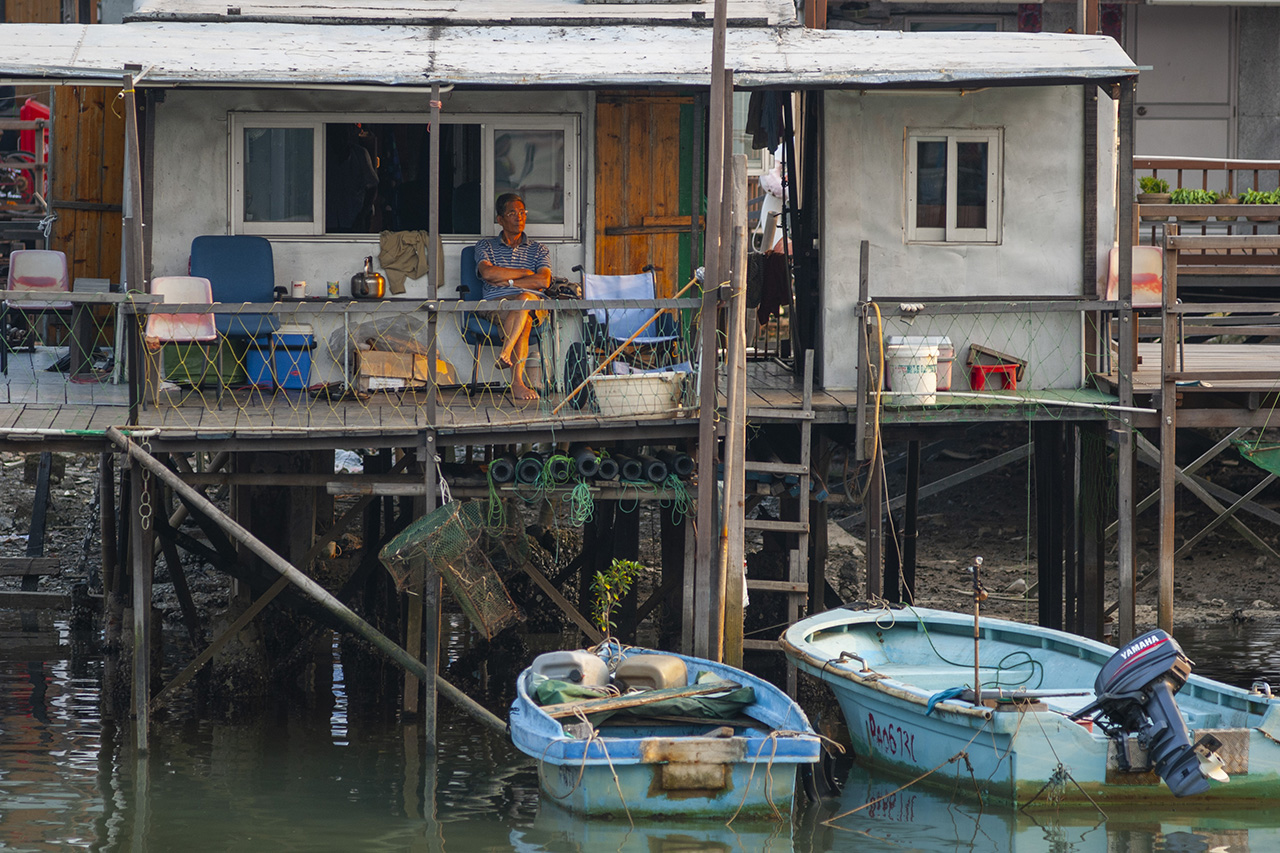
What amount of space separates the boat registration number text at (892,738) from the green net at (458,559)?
2.62m

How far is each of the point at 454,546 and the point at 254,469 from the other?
3.19 meters

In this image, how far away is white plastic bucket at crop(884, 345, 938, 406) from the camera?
11031mm

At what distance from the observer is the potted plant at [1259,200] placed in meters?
14.1

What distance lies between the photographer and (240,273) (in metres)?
11.7

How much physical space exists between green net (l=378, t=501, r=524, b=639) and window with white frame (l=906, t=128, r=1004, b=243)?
4.29 m

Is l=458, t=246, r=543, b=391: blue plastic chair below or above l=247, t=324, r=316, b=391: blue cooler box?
above

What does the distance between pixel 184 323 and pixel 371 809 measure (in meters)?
3.75

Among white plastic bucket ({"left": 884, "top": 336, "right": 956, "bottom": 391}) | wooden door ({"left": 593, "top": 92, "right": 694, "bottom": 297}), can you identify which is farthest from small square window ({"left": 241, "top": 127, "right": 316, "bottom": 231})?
white plastic bucket ({"left": 884, "top": 336, "right": 956, "bottom": 391})

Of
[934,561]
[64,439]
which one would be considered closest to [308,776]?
[64,439]

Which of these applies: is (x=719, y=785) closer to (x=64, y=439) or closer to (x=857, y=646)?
(x=857, y=646)

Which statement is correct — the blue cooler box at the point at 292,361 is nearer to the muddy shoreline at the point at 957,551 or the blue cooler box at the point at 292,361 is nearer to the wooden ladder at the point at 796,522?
the muddy shoreline at the point at 957,551

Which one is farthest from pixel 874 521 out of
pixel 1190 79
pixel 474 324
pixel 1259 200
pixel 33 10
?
pixel 33 10

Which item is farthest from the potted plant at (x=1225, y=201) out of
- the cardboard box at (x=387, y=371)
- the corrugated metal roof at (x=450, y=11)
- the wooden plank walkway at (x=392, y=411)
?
the cardboard box at (x=387, y=371)

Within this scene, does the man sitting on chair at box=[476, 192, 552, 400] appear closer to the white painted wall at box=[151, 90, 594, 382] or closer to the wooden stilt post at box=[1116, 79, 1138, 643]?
the white painted wall at box=[151, 90, 594, 382]
